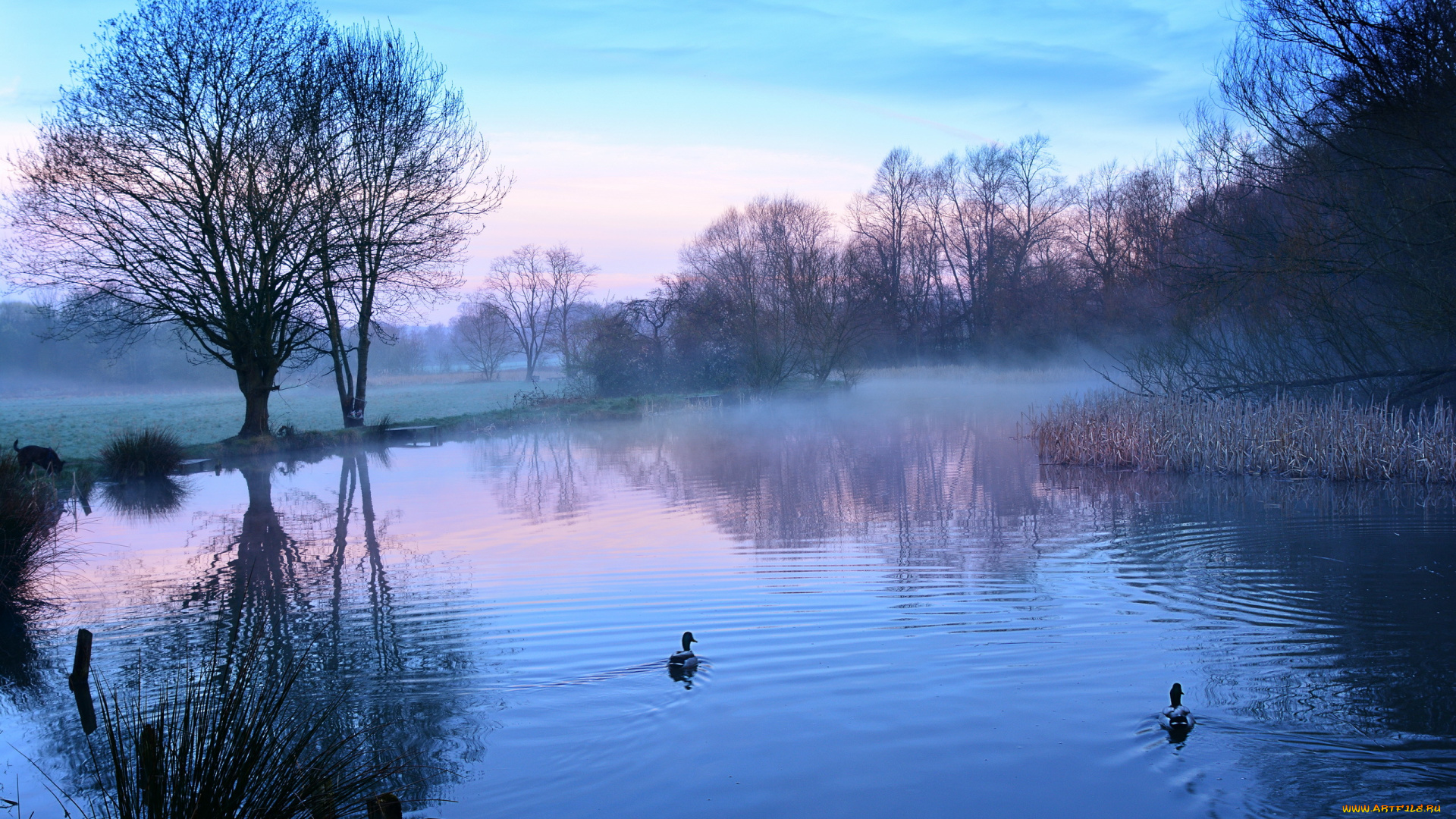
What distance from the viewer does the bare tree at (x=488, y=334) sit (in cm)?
6194

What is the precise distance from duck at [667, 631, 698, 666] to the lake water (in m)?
0.10

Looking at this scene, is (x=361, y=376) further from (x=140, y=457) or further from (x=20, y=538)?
(x=20, y=538)

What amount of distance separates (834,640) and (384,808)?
356cm

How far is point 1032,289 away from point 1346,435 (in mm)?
34003

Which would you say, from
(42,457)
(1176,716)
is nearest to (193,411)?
(42,457)

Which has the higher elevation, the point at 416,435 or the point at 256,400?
the point at 256,400

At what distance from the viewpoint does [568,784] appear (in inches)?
156

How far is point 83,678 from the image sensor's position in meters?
5.16

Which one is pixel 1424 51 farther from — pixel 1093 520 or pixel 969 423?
pixel 969 423

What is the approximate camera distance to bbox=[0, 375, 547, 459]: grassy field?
77.1ft

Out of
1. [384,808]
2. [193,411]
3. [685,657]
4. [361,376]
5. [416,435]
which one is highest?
[361,376]

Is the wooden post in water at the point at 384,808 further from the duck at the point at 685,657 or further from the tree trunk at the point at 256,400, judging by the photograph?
the tree trunk at the point at 256,400

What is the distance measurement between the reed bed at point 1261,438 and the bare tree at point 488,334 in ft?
160

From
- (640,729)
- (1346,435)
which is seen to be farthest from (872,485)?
(640,729)
